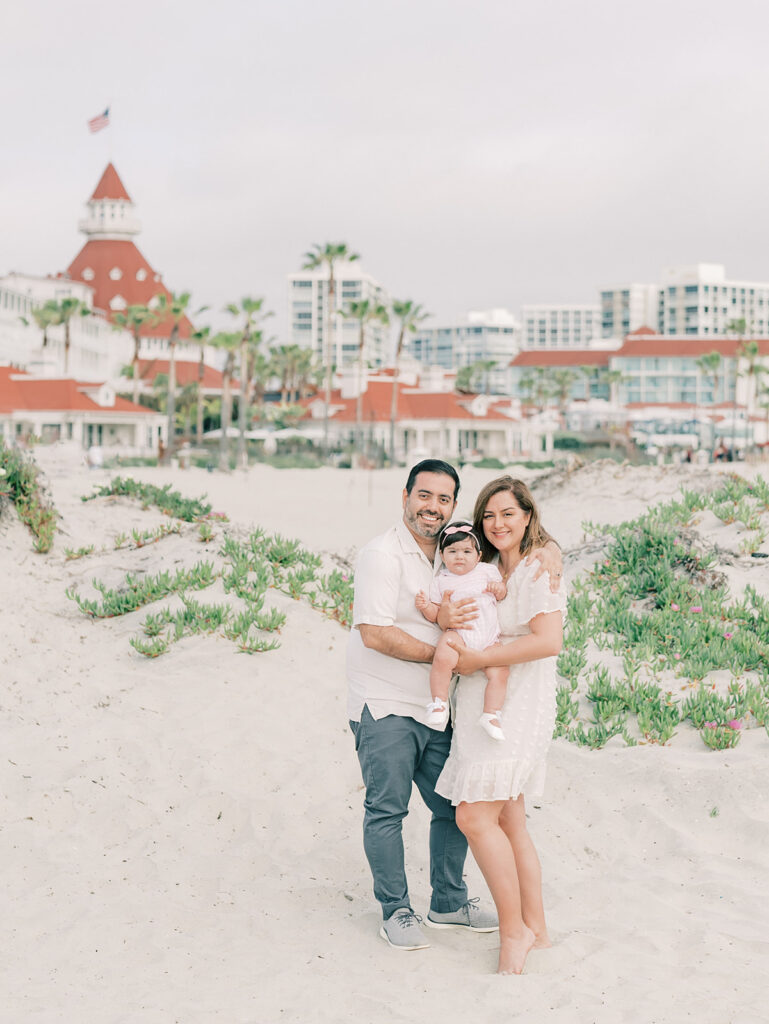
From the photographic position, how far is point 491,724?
3828mm

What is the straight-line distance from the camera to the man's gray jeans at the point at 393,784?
407 centimetres

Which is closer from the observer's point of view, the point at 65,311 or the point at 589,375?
the point at 65,311

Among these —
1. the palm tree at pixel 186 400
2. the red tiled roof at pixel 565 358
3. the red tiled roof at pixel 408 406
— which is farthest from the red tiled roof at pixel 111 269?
the red tiled roof at pixel 565 358

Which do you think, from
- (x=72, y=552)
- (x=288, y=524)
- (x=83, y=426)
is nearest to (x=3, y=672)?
(x=72, y=552)

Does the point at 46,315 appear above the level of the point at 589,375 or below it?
below

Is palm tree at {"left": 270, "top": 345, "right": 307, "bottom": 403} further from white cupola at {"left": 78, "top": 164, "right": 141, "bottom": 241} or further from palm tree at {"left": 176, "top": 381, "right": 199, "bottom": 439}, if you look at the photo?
palm tree at {"left": 176, "top": 381, "right": 199, "bottom": 439}

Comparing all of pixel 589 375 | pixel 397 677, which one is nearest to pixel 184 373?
pixel 589 375

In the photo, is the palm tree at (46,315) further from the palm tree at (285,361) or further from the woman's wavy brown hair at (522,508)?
the woman's wavy brown hair at (522,508)

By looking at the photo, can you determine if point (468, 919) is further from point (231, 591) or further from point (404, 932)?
point (231, 591)

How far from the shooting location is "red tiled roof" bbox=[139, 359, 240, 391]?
62.7 metres

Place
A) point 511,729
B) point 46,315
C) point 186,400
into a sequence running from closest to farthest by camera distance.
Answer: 1. point 511,729
2. point 46,315
3. point 186,400

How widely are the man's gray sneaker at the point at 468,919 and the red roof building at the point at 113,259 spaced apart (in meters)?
70.8

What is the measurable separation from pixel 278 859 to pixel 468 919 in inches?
45.4

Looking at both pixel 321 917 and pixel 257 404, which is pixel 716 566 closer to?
pixel 321 917
